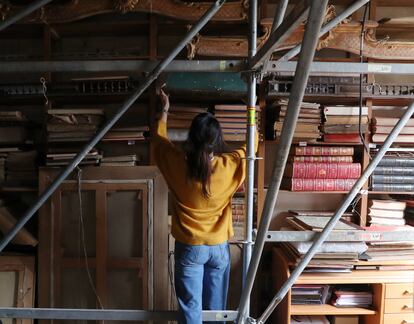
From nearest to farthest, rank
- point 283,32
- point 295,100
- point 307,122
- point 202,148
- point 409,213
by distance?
point 295,100
point 283,32
point 202,148
point 307,122
point 409,213

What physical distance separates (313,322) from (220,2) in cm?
198

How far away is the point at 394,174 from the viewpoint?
78.0 inches

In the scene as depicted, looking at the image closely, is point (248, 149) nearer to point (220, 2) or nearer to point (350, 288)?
point (220, 2)

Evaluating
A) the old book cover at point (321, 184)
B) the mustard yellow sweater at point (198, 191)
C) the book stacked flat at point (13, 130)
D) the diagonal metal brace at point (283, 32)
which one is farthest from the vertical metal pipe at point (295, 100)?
the book stacked flat at point (13, 130)

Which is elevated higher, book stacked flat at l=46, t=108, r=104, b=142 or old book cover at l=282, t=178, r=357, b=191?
book stacked flat at l=46, t=108, r=104, b=142

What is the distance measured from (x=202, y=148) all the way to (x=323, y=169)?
41.2 inches

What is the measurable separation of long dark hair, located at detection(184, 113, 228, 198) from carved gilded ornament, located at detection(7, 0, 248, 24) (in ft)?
2.86

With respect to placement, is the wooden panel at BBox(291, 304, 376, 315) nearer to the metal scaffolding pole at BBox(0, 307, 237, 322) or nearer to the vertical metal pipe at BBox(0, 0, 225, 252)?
the metal scaffolding pole at BBox(0, 307, 237, 322)

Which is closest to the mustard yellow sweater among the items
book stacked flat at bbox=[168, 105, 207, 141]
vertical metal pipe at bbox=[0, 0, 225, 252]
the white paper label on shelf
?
vertical metal pipe at bbox=[0, 0, 225, 252]

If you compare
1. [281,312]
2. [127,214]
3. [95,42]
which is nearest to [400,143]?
[281,312]

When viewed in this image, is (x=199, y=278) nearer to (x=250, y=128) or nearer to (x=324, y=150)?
(x=250, y=128)

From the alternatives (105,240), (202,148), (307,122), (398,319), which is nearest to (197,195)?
(202,148)

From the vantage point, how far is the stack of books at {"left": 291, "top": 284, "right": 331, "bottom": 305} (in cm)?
194

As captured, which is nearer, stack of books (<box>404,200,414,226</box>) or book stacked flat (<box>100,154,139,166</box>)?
book stacked flat (<box>100,154,139,166</box>)
